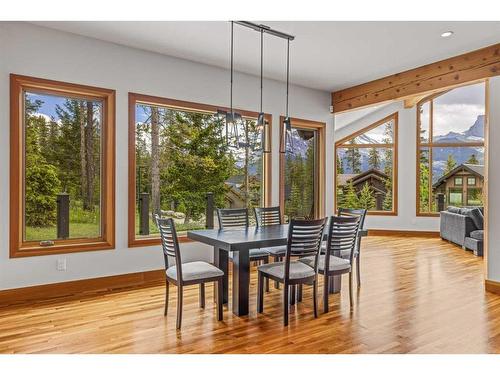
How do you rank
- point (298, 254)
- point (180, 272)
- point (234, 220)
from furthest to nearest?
1. point (234, 220)
2. point (298, 254)
3. point (180, 272)

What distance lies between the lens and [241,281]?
139 inches

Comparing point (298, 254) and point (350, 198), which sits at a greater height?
point (350, 198)

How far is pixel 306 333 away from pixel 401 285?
209cm

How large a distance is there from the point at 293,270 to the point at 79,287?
247 cm

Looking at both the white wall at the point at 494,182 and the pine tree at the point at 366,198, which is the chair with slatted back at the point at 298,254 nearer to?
the white wall at the point at 494,182

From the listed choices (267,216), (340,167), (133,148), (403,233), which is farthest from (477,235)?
(133,148)

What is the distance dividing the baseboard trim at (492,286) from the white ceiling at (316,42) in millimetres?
2736

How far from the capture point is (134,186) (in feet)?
15.4

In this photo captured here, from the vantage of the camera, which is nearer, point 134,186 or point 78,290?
point 78,290

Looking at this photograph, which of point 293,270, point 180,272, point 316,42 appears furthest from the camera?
point 316,42

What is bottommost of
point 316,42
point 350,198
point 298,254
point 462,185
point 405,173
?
point 298,254

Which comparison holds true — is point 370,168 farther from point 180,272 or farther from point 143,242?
point 180,272

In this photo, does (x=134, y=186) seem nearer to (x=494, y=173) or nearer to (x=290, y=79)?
(x=290, y=79)
